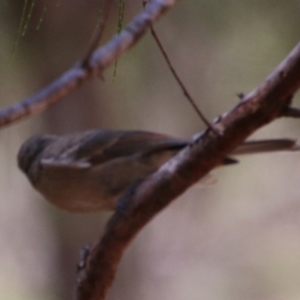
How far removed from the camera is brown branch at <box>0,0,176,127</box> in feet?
5.32

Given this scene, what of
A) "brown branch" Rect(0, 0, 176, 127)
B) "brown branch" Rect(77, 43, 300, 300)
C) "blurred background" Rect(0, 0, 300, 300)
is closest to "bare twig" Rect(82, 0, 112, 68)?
"brown branch" Rect(0, 0, 176, 127)

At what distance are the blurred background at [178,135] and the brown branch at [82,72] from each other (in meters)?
1.07

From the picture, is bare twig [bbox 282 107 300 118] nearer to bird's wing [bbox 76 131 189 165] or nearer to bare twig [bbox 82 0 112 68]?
bare twig [bbox 82 0 112 68]

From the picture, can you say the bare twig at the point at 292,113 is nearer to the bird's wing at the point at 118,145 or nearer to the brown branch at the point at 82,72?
the brown branch at the point at 82,72

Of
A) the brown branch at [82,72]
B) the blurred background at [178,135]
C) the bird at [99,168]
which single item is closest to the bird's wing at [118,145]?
the bird at [99,168]

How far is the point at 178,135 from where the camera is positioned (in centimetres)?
315

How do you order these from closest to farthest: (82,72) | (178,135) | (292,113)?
(292,113)
(82,72)
(178,135)

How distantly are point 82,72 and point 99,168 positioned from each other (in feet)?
1.37

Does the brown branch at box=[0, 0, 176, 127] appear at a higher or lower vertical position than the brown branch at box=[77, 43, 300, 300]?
higher

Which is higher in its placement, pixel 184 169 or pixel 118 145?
pixel 184 169

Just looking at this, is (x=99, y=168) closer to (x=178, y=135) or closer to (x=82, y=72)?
(x=82, y=72)

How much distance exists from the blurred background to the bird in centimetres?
87

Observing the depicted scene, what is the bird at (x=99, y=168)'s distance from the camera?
6.48 feet

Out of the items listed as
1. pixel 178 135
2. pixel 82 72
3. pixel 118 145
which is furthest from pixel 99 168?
pixel 178 135
